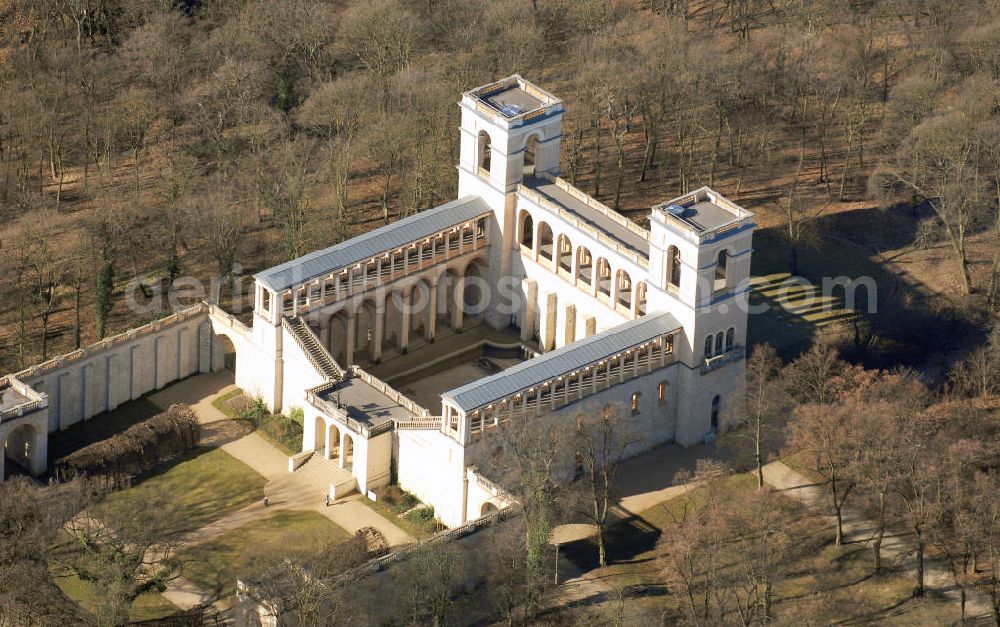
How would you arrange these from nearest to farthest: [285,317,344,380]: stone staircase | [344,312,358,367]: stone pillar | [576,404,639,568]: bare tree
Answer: [576,404,639,568]: bare tree → [285,317,344,380]: stone staircase → [344,312,358,367]: stone pillar

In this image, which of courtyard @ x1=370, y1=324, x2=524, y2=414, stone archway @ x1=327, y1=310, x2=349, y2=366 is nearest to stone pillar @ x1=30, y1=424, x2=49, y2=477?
stone archway @ x1=327, y1=310, x2=349, y2=366

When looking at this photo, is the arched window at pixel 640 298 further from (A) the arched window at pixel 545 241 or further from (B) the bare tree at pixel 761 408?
(A) the arched window at pixel 545 241

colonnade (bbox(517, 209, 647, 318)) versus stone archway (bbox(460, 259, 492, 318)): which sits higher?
colonnade (bbox(517, 209, 647, 318))

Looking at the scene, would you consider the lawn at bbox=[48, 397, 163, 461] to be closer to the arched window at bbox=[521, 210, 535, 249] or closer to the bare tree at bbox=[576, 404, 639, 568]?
the arched window at bbox=[521, 210, 535, 249]

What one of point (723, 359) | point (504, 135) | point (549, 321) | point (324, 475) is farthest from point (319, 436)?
point (723, 359)

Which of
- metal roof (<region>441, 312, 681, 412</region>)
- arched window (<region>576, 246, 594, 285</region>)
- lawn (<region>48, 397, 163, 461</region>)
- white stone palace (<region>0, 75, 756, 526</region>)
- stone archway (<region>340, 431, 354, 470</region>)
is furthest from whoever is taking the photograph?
arched window (<region>576, 246, 594, 285</region>)

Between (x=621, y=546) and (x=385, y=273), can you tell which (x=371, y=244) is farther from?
(x=621, y=546)

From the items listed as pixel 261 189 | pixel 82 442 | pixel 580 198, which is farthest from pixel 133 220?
pixel 580 198
